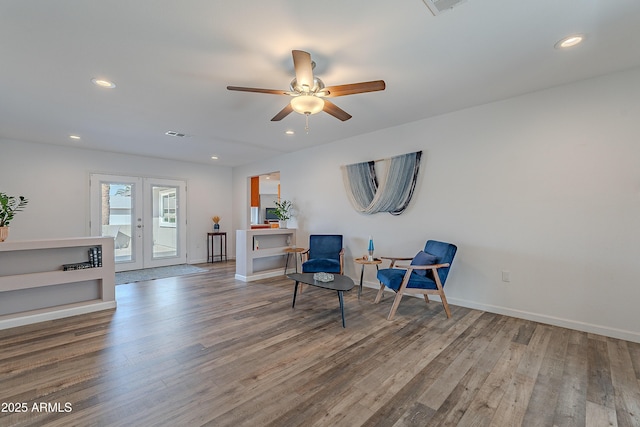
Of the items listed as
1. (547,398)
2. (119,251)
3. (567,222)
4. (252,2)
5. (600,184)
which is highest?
(252,2)

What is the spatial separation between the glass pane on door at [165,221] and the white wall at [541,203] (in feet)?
17.9

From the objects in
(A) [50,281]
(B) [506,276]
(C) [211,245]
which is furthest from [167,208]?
(B) [506,276]

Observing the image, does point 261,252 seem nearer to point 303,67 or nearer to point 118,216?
point 118,216

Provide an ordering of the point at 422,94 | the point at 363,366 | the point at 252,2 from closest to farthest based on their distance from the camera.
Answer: the point at 252,2, the point at 363,366, the point at 422,94

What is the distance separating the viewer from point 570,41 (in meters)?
2.32

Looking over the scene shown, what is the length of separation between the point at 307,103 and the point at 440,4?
4.02 ft

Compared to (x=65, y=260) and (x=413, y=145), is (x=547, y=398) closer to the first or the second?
(x=413, y=145)

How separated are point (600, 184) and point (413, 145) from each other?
2170mm

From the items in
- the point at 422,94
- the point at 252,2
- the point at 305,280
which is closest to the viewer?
the point at 252,2

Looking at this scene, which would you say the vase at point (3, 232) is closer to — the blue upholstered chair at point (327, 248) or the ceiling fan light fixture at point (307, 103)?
the ceiling fan light fixture at point (307, 103)

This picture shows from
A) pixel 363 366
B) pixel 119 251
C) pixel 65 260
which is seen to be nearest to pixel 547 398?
pixel 363 366

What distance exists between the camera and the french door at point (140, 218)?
6030 mm

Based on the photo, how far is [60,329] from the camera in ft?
10.1

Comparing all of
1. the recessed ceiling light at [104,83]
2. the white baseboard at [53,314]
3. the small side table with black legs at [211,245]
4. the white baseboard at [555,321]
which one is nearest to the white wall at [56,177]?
the small side table with black legs at [211,245]
